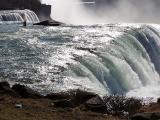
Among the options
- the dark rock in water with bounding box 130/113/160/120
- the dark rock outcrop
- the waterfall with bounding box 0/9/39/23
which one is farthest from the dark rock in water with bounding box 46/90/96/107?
the dark rock outcrop

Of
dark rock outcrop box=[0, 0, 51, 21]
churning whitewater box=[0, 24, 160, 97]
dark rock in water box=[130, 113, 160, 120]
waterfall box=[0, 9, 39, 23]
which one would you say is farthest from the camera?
dark rock outcrop box=[0, 0, 51, 21]

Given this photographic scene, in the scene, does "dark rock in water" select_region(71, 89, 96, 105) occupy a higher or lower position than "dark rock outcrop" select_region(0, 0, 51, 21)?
higher

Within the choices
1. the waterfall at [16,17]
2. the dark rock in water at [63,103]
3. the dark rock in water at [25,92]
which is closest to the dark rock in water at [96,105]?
the dark rock in water at [63,103]

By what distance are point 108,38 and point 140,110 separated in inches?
687

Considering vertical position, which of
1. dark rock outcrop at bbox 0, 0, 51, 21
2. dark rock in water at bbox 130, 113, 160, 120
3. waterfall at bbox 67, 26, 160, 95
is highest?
dark rock in water at bbox 130, 113, 160, 120

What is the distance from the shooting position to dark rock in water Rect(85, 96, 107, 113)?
55.9 feet

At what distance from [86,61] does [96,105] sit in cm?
881

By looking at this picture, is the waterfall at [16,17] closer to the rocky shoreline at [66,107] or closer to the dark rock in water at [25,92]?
the dark rock in water at [25,92]

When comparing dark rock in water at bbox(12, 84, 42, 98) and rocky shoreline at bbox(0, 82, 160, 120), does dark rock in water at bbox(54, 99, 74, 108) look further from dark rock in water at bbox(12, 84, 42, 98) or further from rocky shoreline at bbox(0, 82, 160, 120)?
dark rock in water at bbox(12, 84, 42, 98)

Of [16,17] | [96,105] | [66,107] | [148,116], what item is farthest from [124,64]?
[16,17]

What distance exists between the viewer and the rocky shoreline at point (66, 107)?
50.4 ft

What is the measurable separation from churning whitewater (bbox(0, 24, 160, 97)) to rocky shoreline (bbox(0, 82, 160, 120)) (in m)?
1.77

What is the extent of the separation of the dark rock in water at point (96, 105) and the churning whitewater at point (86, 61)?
3163 mm

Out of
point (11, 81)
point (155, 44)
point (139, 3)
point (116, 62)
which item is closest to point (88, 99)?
point (11, 81)
